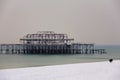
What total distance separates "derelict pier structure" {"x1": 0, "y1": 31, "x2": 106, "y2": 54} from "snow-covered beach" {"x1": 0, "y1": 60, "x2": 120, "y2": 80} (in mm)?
155

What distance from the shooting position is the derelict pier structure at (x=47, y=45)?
2010 millimetres

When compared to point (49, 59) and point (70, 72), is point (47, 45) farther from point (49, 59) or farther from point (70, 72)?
point (70, 72)

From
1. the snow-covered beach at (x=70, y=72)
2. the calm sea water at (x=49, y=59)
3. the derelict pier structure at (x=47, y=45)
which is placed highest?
the derelict pier structure at (x=47, y=45)

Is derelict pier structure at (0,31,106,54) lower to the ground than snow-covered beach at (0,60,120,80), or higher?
higher

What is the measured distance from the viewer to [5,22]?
6.48 ft

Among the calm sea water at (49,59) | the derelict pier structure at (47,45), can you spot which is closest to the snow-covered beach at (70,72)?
the calm sea water at (49,59)

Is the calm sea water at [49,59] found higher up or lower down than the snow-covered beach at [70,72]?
higher up

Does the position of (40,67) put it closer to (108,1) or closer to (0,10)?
(0,10)

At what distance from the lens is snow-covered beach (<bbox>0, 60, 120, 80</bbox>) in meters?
1.96

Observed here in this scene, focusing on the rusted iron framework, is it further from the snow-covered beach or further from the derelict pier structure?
the snow-covered beach

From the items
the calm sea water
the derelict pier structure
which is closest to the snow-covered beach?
the calm sea water

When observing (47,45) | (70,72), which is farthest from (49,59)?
(70,72)

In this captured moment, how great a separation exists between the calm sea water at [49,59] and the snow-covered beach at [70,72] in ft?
0.14

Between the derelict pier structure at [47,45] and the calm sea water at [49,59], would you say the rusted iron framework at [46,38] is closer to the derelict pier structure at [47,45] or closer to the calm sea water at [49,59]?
the derelict pier structure at [47,45]
